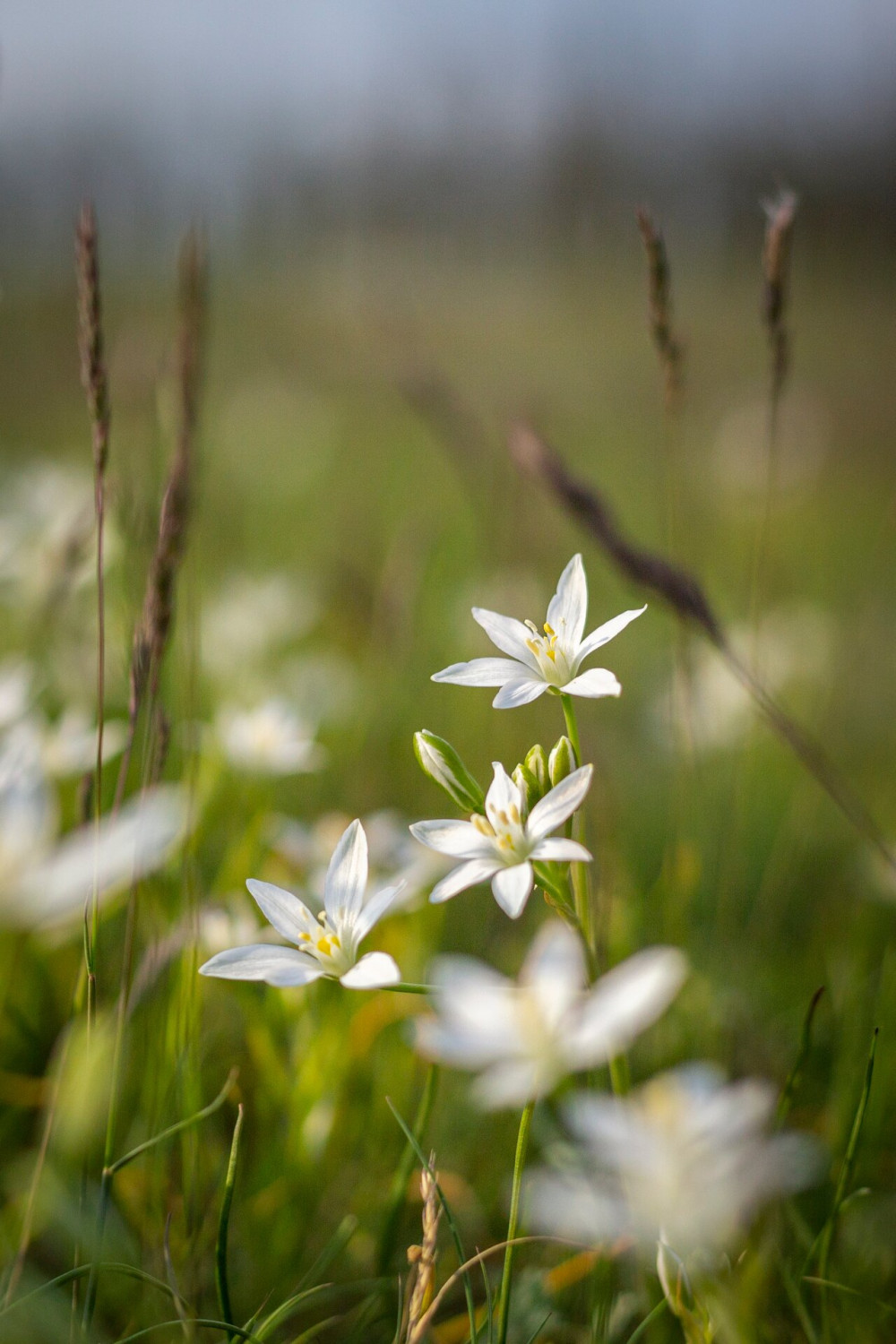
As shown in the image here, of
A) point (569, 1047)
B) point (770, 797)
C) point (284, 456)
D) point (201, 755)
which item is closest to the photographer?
point (569, 1047)

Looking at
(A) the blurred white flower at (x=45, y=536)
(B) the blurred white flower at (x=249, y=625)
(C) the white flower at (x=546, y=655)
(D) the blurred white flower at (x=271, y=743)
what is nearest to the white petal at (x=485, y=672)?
(C) the white flower at (x=546, y=655)

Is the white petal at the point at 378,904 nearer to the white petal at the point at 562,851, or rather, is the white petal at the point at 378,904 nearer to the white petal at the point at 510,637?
the white petal at the point at 562,851

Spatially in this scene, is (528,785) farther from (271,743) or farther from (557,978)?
(271,743)

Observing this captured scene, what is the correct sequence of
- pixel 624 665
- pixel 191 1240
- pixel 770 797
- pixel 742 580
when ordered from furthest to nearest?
pixel 742 580 → pixel 624 665 → pixel 770 797 → pixel 191 1240

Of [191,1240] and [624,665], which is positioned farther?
[624,665]

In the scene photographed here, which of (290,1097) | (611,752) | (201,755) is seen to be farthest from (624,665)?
(290,1097)

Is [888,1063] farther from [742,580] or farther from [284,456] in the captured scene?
[284,456]
